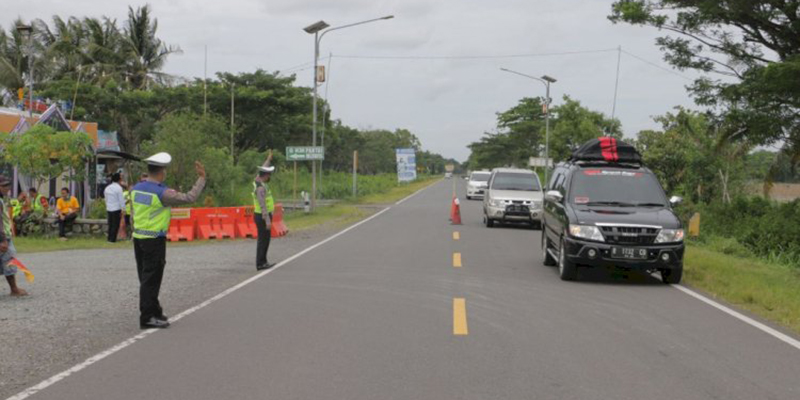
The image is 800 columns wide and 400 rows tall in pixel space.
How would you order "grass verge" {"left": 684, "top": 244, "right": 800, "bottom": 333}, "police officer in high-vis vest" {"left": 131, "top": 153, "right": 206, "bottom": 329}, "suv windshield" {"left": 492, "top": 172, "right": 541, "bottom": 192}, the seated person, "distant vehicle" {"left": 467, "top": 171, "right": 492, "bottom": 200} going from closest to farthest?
"police officer in high-vis vest" {"left": 131, "top": 153, "right": 206, "bottom": 329} < "grass verge" {"left": 684, "top": 244, "right": 800, "bottom": 333} < the seated person < "suv windshield" {"left": 492, "top": 172, "right": 541, "bottom": 192} < "distant vehicle" {"left": 467, "top": 171, "right": 492, "bottom": 200}

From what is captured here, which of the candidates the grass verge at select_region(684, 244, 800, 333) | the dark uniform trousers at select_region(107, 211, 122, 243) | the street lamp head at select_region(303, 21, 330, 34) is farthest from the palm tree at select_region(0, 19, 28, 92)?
the grass verge at select_region(684, 244, 800, 333)

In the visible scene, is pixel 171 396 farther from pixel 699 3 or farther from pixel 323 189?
pixel 323 189

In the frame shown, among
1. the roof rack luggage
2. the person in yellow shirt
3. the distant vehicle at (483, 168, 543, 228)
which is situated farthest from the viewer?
the distant vehicle at (483, 168, 543, 228)

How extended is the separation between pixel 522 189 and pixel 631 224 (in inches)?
498

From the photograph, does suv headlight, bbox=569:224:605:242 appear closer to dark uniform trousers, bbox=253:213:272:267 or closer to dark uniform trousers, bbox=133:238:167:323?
dark uniform trousers, bbox=253:213:272:267

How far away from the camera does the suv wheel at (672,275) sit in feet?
35.1

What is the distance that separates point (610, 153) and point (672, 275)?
8.50ft

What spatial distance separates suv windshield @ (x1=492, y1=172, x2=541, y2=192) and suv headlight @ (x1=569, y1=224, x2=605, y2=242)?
12365mm

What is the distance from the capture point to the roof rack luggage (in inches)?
490

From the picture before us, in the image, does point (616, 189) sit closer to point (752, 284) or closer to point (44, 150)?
point (752, 284)

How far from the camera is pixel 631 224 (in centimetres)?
1036

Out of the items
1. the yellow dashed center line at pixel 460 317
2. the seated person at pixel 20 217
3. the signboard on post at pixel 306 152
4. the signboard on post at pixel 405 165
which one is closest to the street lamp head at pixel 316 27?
the signboard on post at pixel 306 152

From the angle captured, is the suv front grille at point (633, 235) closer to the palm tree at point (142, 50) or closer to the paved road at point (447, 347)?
the paved road at point (447, 347)

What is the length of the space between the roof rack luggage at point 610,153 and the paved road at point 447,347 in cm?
225
